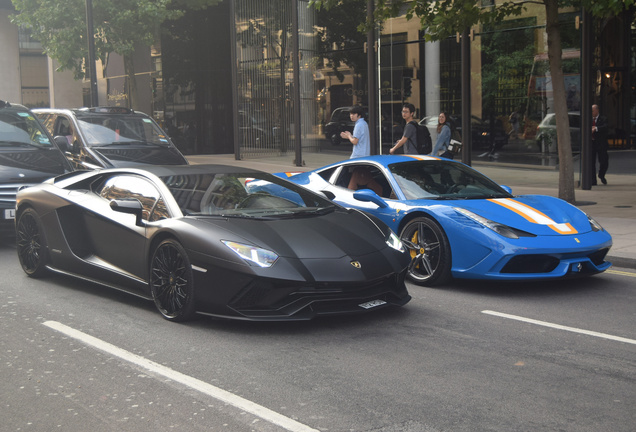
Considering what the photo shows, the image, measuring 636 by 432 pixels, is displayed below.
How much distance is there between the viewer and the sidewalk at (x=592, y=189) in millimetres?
→ 10203

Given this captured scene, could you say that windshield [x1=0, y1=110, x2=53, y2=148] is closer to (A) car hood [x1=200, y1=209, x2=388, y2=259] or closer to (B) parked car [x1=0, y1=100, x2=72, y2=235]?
(B) parked car [x1=0, y1=100, x2=72, y2=235]

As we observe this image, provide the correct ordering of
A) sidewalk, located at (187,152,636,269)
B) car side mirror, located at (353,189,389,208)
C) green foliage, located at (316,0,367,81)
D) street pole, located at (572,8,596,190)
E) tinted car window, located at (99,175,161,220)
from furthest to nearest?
green foliage, located at (316,0,367,81)
street pole, located at (572,8,596,190)
sidewalk, located at (187,152,636,269)
car side mirror, located at (353,189,389,208)
tinted car window, located at (99,175,161,220)

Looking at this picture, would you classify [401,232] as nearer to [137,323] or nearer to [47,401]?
[137,323]

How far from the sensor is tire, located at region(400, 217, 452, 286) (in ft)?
25.5

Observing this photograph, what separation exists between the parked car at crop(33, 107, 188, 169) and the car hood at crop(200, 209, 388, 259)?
758 centimetres

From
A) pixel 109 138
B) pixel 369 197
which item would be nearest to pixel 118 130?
pixel 109 138

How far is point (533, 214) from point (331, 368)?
3.47 meters

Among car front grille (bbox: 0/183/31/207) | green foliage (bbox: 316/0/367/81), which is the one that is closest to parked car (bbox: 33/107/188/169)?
car front grille (bbox: 0/183/31/207)

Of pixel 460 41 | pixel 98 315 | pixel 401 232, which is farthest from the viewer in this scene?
pixel 460 41

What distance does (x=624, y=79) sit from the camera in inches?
896

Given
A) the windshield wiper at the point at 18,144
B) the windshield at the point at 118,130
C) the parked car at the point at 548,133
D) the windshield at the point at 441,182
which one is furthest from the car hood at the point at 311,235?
the parked car at the point at 548,133

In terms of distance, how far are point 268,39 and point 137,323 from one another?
68.6 ft

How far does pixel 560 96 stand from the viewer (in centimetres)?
1348

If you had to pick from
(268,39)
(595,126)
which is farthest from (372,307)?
(268,39)
